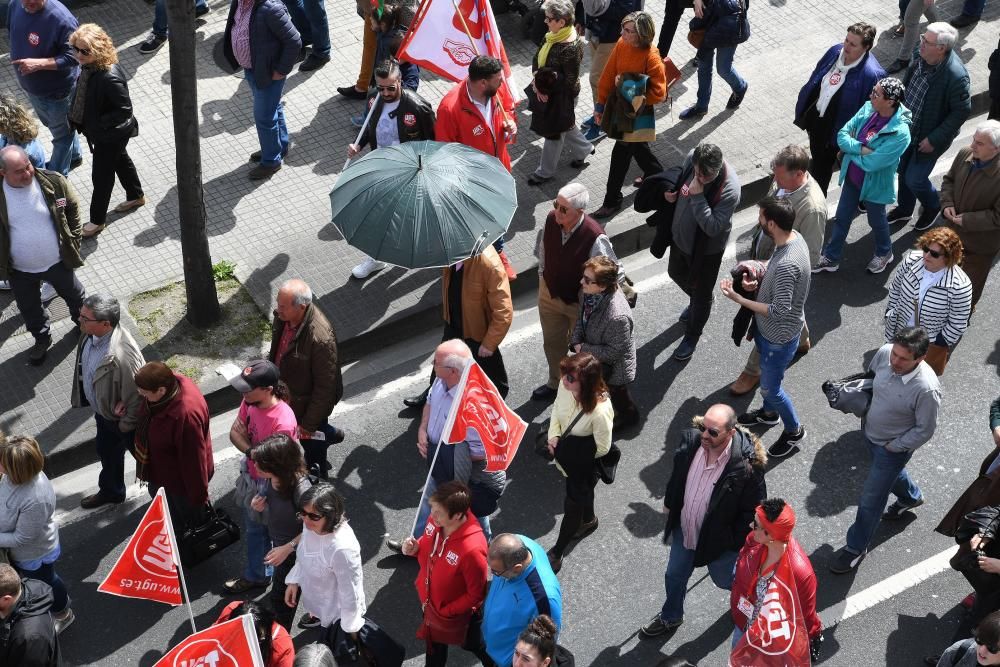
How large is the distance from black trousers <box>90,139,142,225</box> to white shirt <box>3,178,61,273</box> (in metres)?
1.35

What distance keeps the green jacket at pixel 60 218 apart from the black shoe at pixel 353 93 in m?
3.65

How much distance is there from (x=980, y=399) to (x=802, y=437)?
144 centimetres

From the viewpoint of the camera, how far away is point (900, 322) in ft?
27.3

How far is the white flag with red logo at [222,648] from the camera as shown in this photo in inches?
220

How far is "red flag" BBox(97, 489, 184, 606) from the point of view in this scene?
628cm

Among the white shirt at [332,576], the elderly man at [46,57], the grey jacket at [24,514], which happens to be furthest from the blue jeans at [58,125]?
the white shirt at [332,576]

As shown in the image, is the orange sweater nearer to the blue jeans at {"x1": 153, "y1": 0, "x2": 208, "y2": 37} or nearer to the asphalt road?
the asphalt road

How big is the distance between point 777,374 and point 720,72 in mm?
4285

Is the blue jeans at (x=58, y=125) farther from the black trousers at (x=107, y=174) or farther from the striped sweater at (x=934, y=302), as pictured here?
the striped sweater at (x=934, y=302)

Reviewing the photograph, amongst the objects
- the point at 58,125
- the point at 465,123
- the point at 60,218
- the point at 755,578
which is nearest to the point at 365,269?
the point at 465,123

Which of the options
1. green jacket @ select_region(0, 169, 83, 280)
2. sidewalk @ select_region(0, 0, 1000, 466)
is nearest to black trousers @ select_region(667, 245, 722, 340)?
sidewalk @ select_region(0, 0, 1000, 466)

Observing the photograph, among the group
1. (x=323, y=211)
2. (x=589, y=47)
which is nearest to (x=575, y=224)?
(x=323, y=211)

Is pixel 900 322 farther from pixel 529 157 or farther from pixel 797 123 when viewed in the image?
pixel 529 157

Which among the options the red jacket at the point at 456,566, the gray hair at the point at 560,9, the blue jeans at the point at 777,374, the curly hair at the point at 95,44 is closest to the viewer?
the red jacket at the point at 456,566
